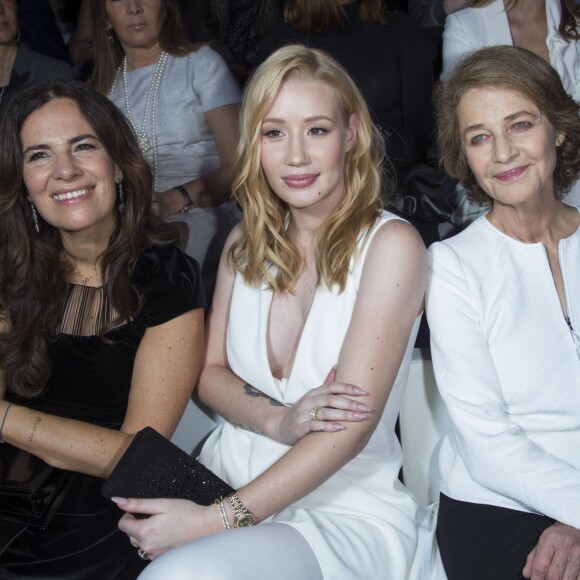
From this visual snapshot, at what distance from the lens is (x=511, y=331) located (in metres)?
2.13

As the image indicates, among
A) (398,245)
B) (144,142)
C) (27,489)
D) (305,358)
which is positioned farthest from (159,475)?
(144,142)

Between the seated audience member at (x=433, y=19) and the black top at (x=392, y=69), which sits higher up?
the seated audience member at (x=433, y=19)

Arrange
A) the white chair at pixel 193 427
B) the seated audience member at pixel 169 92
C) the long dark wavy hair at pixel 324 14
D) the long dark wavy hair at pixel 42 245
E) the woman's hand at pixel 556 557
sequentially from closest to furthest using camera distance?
the woman's hand at pixel 556 557 → the long dark wavy hair at pixel 42 245 → the white chair at pixel 193 427 → the long dark wavy hair at pixel 324 14 → the seated audience member at pixel 169 92

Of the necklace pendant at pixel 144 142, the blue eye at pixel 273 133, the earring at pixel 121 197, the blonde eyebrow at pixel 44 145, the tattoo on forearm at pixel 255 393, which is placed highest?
the necklace pendant at pixel 144 142

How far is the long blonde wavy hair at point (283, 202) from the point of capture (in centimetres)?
222

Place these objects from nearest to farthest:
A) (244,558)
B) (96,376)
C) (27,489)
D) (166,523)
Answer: (244,558) < (166,523) < (27,489) < (96,376)

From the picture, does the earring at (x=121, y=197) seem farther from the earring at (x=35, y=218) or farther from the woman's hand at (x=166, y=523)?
the woman's hand at (x=166, y=523)

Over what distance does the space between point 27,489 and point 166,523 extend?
0.36 m

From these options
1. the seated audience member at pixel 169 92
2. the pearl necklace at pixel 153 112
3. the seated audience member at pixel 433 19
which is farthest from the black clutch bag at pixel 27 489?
the seated audience member at pixel 433 19

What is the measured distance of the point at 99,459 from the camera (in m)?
2.18

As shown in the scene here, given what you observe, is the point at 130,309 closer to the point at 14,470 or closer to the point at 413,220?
the point at 14,470

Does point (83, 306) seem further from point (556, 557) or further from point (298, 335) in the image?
point (556, 557)

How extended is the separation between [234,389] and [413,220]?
104 cm

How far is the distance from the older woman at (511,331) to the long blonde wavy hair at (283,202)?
22 cm
